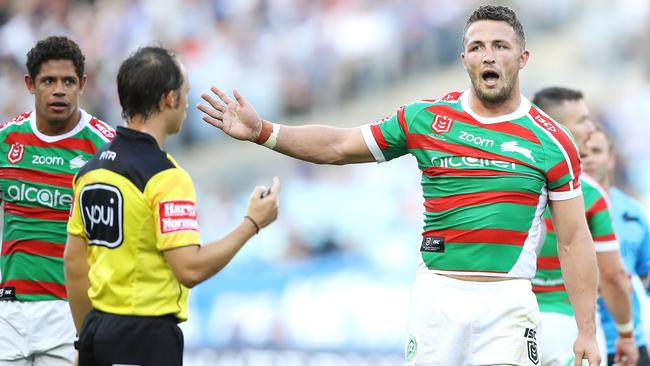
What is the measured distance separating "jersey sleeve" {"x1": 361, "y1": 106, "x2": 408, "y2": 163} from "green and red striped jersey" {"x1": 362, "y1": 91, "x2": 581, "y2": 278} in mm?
119

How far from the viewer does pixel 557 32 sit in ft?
46.1

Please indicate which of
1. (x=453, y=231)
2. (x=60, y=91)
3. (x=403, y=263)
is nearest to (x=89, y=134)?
(x=60, y=91)

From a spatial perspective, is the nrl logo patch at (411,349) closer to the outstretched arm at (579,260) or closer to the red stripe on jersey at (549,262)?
the outstretched arm at (579,260)

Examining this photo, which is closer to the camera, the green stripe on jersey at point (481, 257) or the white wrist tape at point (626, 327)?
the green stripe on jersey at point (481, 257)

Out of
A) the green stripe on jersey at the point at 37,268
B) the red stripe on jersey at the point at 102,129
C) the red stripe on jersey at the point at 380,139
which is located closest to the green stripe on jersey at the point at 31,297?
the green stripe on jersey at the point at 37,268

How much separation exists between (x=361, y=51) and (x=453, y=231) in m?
9.39

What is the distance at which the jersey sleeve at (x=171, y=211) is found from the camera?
506 cm

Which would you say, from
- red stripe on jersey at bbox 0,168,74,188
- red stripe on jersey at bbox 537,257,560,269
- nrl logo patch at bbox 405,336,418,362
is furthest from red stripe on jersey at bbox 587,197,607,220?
red stripe on jersey at bbox 0,168,74,188

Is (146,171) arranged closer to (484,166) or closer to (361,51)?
(484,166)

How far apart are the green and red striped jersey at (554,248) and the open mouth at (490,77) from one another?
1669 millimetres

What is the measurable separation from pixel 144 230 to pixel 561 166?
2168mm

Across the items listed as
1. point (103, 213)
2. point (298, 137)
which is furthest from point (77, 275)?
point (298, 137)

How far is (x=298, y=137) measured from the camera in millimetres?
6258

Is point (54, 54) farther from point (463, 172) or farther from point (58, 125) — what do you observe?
point (463, 172)
